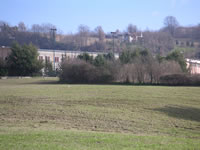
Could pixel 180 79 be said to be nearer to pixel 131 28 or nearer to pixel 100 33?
pixel 100 33

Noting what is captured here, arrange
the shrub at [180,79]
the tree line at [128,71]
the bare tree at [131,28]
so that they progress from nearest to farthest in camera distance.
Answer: the shrub at [180,79] → the tree line at [128,71] → the bare tree at [131,28]

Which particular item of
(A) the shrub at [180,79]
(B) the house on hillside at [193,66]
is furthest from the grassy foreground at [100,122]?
(B) the house on hillside at [193,66]

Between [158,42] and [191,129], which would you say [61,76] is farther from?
[158,42]

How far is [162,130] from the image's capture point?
12.5m

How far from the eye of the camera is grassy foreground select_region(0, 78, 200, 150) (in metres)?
8.41

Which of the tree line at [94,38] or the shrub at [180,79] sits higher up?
the tree line at [94,38]

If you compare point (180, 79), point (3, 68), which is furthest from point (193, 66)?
point (3, 68)

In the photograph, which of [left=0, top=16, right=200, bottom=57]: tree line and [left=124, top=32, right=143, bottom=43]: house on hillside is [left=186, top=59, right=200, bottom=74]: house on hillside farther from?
[left=124, top=32, right=143, bottom=43]: house on hillside

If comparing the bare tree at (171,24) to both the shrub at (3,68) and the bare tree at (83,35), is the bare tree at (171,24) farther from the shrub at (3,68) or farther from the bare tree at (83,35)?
the shrub at (3,68)

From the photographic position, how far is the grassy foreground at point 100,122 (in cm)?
841

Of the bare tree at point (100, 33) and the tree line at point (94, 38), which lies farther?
the bare tree at point (100, 33)

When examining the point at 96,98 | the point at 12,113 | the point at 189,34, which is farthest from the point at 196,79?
the point at 189,34

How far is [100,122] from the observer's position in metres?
13.9

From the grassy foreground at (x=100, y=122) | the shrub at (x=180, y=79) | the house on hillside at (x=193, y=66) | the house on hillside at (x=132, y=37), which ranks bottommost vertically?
the grassy foreground at (x=100, y=122)
